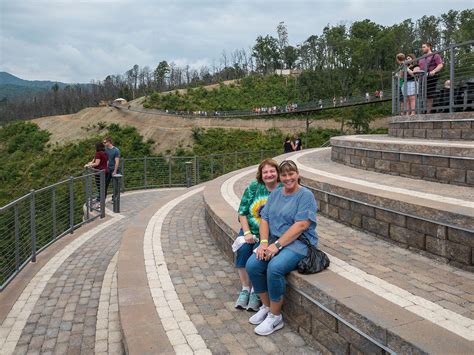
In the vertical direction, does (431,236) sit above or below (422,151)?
below

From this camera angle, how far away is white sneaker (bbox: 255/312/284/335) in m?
4.04

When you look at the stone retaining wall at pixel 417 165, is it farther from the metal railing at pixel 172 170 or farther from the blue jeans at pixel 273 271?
the metal railing at pixel 172 170

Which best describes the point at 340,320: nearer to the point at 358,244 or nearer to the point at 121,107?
the point at 358,244

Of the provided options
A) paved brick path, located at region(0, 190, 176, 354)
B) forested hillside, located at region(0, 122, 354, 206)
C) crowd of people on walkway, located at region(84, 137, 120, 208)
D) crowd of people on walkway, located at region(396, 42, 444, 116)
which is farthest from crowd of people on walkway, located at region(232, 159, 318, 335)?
forested hillside, located at region(0, 122, 354, 206)

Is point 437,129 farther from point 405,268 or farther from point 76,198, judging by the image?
point 76,198

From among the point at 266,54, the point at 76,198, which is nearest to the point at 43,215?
the point at 76,198

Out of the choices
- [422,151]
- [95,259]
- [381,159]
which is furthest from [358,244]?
[95,259]

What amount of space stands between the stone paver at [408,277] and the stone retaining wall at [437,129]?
3610 mm

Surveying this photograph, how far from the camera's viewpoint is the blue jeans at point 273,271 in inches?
158

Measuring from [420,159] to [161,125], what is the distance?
59.2 meters

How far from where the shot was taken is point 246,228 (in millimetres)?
4785

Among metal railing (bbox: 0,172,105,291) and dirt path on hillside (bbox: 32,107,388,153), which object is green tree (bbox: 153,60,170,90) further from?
metal railing (bbox: 0,172,105,291)

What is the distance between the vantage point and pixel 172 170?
18.2 m

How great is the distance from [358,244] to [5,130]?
84574 mm
